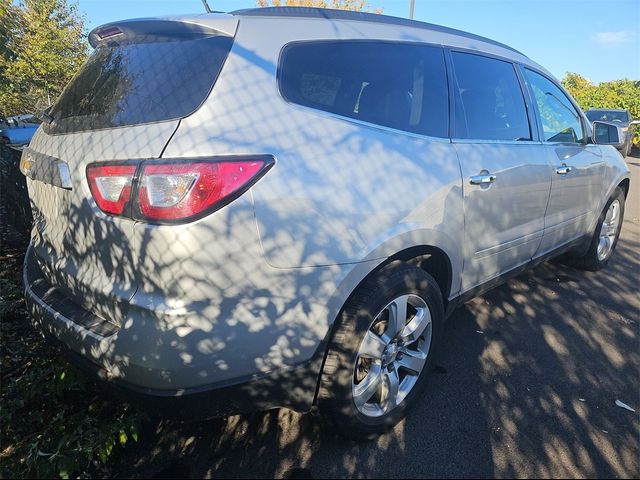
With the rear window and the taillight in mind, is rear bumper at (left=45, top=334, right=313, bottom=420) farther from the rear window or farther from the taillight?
the rear window

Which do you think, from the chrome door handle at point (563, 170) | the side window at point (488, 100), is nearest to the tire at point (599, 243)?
the chrome door handle at point (563, 170)

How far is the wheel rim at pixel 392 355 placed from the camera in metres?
2.06

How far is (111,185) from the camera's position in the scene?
5.34ft

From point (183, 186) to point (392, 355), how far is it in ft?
4.39

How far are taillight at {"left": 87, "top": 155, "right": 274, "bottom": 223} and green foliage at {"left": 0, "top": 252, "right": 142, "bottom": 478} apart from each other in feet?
3.51

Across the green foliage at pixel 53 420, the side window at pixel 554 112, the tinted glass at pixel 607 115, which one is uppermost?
the side window at pixel 554 112

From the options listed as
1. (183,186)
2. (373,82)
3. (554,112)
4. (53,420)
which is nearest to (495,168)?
(373,82)

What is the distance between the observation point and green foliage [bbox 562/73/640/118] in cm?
1803

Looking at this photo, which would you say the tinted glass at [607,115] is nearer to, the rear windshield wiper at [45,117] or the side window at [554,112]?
the side window at [554,112]

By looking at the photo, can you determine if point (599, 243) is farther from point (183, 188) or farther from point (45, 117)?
point (45, 117)

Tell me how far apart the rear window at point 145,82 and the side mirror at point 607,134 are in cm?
376

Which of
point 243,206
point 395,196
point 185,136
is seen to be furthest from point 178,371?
point 395,196

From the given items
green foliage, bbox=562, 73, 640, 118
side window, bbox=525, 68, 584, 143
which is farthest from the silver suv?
green foliage, bbox=562, 73, 640, 118

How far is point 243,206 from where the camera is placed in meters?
1.54
